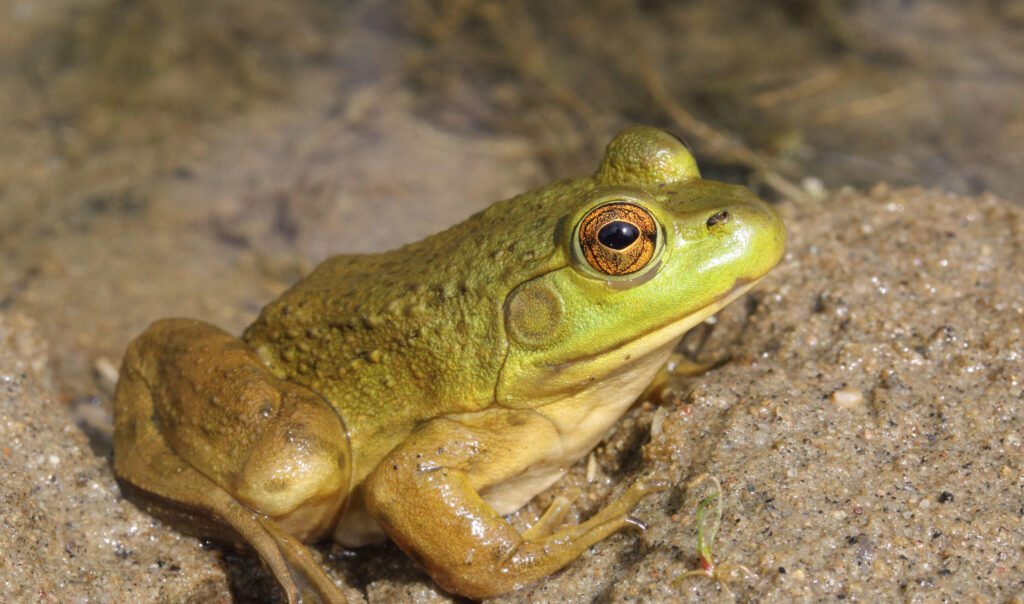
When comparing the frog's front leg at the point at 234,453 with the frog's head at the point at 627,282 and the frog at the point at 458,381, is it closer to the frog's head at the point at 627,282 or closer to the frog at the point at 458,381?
the frog at the point at 458,381

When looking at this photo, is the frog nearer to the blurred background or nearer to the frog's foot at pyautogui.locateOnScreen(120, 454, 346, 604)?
the frog's foot at pyautogui.locateOnScreen(120, 454, 346, 604)

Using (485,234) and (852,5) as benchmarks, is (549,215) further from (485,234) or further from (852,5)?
(852,5)

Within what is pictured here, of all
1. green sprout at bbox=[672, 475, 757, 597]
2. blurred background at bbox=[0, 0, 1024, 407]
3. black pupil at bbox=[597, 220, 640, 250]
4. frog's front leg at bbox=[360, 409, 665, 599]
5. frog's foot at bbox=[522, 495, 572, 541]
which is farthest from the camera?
blurred background at bbox=[0, 0, 1024, 407]

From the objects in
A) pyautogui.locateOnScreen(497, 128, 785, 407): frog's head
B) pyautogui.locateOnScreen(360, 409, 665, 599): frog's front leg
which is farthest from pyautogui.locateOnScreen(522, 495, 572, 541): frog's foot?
pyautogui.locateOnScreen(497, 128, 785, 407): frog's head

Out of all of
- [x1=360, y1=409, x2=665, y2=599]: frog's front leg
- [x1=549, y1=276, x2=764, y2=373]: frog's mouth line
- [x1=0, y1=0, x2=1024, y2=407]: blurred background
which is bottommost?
[x1=0, y1=0, x2=1024, y2=407]: blurred background

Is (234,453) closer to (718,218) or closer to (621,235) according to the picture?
(621,235)

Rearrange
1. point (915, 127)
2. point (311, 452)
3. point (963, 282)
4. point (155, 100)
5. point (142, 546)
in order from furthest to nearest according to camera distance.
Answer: point (155, 100)
point (915, 127)
point (963, 282)
point (142, 546)
point (311, 452)

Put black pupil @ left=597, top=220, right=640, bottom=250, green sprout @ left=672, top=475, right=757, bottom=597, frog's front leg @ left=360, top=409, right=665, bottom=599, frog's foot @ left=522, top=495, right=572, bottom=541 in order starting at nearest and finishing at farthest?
green sprout @ left=672, top=475, right=757, bottom=597, black pupil @ left=597, top=220, right=640, bottom=250, frog's front leg @ left=360, top=409, right=665, bottom=599, frog's foot @ left=522, top=495, right=572, bottom=541

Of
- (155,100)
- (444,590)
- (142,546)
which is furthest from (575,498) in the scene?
(155,100)
